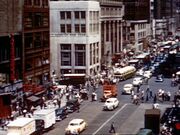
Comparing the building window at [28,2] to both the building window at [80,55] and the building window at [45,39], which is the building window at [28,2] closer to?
the building window at [45,39]

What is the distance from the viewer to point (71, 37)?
331 feet

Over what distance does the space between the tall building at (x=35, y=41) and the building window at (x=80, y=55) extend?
1409cm

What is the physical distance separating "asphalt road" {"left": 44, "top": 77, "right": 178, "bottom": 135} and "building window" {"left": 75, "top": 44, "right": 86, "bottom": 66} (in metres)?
20.3

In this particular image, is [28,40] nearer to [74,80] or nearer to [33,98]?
[33,98]

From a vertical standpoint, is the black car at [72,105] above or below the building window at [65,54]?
below

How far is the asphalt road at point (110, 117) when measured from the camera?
55.8m

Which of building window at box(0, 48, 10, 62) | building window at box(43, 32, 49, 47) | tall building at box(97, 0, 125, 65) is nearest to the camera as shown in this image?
building window at box(0, 48, 10, 62)

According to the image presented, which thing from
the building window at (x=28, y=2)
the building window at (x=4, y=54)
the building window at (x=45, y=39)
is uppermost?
the building window at (x=28, y=2)

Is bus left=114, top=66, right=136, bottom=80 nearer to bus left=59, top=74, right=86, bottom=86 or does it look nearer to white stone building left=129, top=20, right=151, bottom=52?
bus left=59, top=74, right=86, bottom=86

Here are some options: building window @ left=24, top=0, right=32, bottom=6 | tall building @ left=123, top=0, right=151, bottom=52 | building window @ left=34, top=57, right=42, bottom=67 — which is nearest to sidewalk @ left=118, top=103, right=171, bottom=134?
building window @ left=34, top=57, right=42, bottom=67

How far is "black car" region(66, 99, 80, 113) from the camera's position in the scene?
66188 mm

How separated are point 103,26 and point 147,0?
2905 inches

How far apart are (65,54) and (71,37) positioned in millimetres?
3347

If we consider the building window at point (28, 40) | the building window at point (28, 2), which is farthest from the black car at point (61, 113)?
the building window at point (28, 2)
